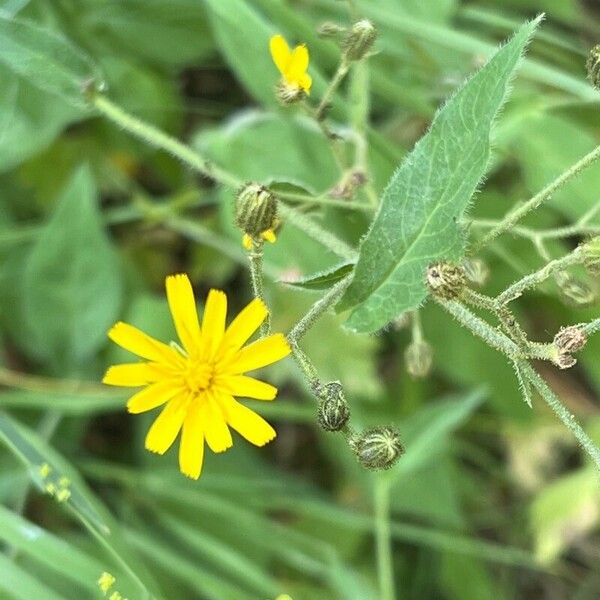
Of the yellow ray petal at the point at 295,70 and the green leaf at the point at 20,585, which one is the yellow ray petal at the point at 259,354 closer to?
the yellow ray petal at the point at 295,70

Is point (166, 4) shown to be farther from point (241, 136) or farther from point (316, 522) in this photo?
point (316, 522)

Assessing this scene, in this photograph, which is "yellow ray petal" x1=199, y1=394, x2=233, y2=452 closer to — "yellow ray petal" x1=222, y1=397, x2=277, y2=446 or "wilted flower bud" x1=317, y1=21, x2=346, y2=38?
"yellow ray petal" x1=222, y1=397, x2=277, y2=446

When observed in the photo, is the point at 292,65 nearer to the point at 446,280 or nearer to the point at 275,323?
the point at 446,280

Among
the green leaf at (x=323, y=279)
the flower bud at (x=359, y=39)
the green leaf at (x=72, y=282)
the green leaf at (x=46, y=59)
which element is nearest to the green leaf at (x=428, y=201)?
the green leaf at (x=323, y=279)

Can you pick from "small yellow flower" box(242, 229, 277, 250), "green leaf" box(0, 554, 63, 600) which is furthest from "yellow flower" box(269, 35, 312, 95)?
"green leaf" box(0, 554, 63, 600)

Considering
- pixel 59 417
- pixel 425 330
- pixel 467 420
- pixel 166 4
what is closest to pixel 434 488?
pixel 467 420
